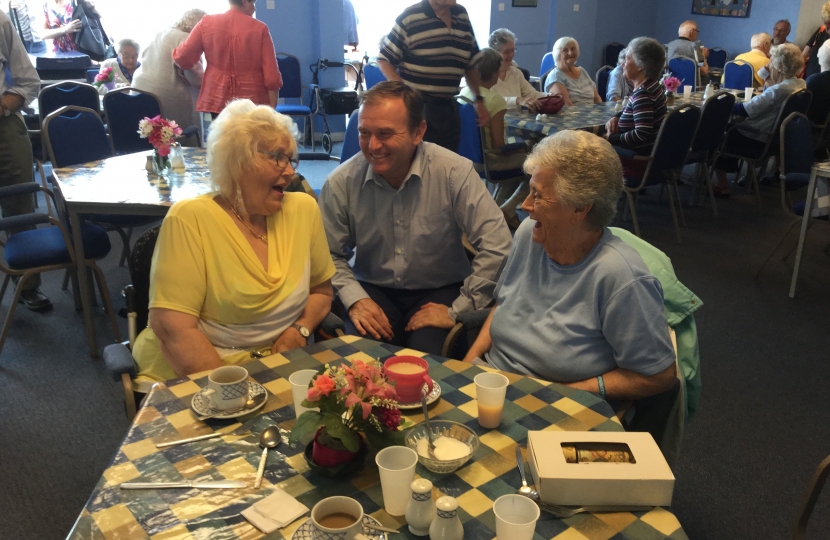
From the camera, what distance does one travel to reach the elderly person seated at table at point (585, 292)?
5.00 feet

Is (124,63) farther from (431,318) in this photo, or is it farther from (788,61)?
(788,61)

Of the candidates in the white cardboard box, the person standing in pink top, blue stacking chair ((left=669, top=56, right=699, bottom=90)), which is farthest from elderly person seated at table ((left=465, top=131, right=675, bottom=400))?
blue stacking chair ((left=669, top=56, right=699, bottom=90))

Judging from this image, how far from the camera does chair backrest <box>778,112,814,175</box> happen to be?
3691 millimetres

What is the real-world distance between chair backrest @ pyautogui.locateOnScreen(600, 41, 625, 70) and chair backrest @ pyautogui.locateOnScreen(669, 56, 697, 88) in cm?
231

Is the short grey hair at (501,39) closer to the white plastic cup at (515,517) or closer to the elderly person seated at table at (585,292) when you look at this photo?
the elderly person seated at table at (585,292)

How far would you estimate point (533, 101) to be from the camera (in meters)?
4.99

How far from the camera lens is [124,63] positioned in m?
5.84

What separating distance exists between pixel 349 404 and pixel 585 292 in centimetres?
76

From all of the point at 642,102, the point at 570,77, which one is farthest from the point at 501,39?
the point at 642,102

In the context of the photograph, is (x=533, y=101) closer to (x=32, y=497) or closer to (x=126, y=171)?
(x=126, y=171)

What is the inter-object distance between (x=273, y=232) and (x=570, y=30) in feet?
28.3

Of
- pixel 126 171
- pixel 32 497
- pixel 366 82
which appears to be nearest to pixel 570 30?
pixel 366 82

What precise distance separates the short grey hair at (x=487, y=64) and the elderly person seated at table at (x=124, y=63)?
336 cm

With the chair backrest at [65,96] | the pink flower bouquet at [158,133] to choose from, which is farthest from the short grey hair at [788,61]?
the chair backrest at [65,96]
